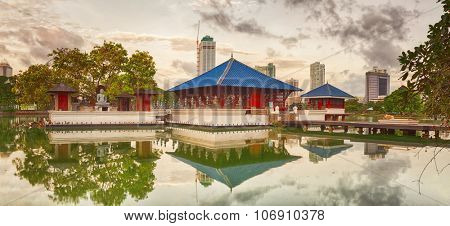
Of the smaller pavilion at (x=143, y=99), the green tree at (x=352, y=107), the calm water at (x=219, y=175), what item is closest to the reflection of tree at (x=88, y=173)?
the calm water at (x=219, y=175)

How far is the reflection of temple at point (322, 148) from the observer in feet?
46.8

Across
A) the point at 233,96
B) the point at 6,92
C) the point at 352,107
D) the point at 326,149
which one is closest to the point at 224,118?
the point at 233,96

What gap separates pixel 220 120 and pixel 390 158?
13.9m

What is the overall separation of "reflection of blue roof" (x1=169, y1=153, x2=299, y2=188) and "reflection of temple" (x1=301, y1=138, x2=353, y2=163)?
175 centimetres

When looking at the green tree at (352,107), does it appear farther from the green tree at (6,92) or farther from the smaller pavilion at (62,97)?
the green tree at (6,92)

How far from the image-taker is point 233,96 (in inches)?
1055

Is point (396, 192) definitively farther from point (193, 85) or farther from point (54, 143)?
point (193, 85)

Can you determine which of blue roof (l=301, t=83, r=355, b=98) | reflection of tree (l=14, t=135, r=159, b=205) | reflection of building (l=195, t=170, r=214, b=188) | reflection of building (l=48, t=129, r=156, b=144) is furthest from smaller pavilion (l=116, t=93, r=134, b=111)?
reflection of building (l=195, t=170, r=214, b=188)

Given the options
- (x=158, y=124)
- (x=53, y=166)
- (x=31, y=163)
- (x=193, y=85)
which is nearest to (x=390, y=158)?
(x=53, y=166)

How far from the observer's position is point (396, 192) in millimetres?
8578

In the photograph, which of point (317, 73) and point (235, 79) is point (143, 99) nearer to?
point (235, 79)

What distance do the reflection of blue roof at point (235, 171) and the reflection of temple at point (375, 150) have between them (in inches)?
153

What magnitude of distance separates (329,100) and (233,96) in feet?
35.4

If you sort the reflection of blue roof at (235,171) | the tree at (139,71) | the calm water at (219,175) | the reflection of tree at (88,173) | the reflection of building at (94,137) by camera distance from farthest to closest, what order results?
the tree at (139,71), the reflection of building at (94,137), the reflection of blue roof at (235,171), the reflection of tree at (88,173), the calm water at (219,175)
